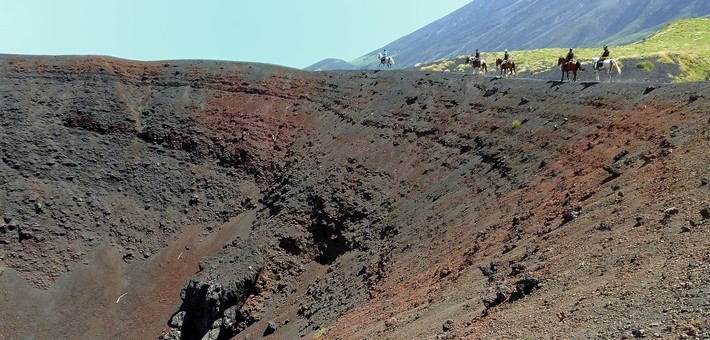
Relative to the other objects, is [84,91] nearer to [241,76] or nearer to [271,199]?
[241,76]

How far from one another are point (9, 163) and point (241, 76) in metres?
17.5

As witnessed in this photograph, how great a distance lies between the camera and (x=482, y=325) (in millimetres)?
11141

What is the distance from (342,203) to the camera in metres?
28.8

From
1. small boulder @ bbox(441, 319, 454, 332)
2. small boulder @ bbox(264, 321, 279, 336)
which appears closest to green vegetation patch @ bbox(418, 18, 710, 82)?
small boulder @ bbox(264, 321, 279, 336)

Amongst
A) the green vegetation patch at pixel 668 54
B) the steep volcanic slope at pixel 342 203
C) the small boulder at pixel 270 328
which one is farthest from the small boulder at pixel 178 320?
the green vegetation patch at pixel 668 54

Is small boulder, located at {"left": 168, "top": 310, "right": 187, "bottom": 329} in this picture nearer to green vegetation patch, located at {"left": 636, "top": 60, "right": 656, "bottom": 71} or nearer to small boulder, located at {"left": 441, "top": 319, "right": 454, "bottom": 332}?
small boulder, located at {"left": 441, "top": 319, "right": 454, "bottom": 332}

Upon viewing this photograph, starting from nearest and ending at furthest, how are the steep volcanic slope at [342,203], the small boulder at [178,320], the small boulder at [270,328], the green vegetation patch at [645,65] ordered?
the steep volcanic slope at [342,203], the small boulder at [270,328], the small boulder at [178,320], the green vegetation patch at [645,65]

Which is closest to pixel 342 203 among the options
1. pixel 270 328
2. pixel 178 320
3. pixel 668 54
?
pixel 270 328

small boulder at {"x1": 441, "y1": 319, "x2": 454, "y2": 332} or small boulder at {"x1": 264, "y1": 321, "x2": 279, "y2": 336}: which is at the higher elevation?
small boulder at {"x1": 441, "y1": 319, "x2": 454, "y2": 332}

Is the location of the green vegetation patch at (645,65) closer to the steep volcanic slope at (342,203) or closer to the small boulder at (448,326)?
the steep volcanic slope at (342,203)

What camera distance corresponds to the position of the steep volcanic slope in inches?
457

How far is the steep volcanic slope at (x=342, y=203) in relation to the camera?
11.6 m

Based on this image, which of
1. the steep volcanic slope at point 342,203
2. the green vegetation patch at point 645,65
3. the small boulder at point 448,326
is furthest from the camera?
the green vegetation patch at point 645,65

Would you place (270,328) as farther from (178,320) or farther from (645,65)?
(645,65)
